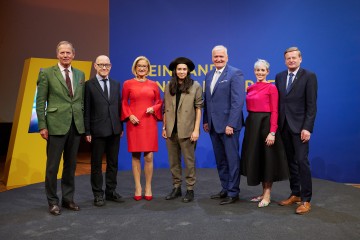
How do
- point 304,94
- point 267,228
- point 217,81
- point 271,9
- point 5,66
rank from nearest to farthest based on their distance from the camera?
point 267,228 < point 304,94 < point 217,81 < point 271,9 < point 5,66

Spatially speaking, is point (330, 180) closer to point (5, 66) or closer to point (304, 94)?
point (304, 94)

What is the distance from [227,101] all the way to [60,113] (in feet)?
5.40

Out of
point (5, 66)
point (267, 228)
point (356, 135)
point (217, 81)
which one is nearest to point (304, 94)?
point (217, 81)

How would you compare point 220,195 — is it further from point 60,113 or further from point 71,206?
point 60,113

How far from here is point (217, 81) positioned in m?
3.86

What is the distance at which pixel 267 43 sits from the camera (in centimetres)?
568

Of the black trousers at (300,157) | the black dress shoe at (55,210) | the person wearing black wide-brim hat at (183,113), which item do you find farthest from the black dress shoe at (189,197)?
the black dress shoe at (55,210)

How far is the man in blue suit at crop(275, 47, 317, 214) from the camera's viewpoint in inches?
138

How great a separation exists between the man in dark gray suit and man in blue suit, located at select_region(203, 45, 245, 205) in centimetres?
99

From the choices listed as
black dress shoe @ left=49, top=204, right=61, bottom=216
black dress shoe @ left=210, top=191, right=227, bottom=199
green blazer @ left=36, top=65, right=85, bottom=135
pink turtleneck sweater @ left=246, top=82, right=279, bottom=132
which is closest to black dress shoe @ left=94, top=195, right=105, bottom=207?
black dress shoe @ left=49, top=204, right=61, bottom=216

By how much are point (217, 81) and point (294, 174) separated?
126cm

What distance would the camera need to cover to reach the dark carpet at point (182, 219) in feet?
9.78

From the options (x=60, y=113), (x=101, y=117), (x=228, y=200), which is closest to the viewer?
(x=60, y=113)

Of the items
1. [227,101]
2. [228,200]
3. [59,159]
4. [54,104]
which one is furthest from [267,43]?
[59,159]
